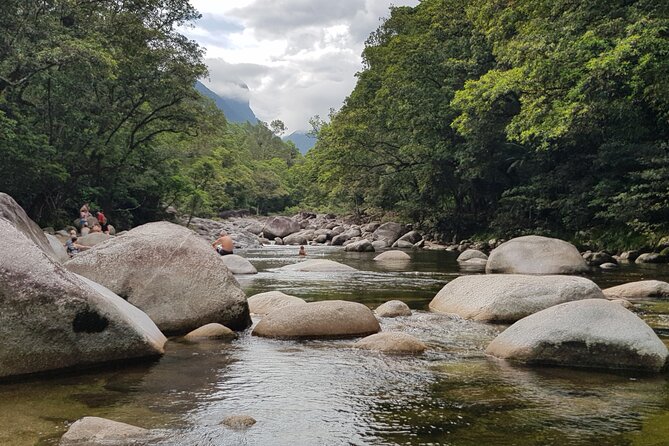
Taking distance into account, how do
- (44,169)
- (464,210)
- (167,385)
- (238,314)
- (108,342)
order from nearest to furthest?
(167,385) < (108,342) < (238,314) < (44,169) < (464,210)

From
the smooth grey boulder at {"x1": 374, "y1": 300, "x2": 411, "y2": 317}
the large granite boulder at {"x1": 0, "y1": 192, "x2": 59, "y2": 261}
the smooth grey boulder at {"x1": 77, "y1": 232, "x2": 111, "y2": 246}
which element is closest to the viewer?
the large granite boulder at {"x1": 0, "y1": 192, "x2": 59, "y2": 261}

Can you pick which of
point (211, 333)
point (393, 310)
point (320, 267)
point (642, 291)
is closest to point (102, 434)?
point (211, 333)

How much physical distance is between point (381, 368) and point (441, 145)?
25583mm

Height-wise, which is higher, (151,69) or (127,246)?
(151,69)

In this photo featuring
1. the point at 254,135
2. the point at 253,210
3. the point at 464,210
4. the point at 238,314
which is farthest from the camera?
the point at 254,135

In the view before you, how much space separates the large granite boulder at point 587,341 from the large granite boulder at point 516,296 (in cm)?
219

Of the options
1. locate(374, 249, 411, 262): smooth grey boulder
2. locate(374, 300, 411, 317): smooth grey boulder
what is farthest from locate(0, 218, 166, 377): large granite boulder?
locate(374, 249, 411, 262): smooth grey boulder

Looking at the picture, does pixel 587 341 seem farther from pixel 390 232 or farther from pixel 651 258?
pixel 390 232

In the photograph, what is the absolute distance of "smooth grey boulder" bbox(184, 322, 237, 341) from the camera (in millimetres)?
7402

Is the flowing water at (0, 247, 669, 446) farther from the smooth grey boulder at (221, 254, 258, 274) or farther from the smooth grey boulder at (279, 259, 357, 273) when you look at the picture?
the smooth grey boulder at (279, 259, 357, 273)

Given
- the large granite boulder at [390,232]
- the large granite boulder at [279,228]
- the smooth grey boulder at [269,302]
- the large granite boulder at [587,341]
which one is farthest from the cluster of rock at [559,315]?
the large granite boulder at [279,228]

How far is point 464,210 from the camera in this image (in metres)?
34.8

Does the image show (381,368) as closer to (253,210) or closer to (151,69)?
(151,69)

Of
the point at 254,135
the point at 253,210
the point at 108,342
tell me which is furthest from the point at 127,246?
the point at 254,135
